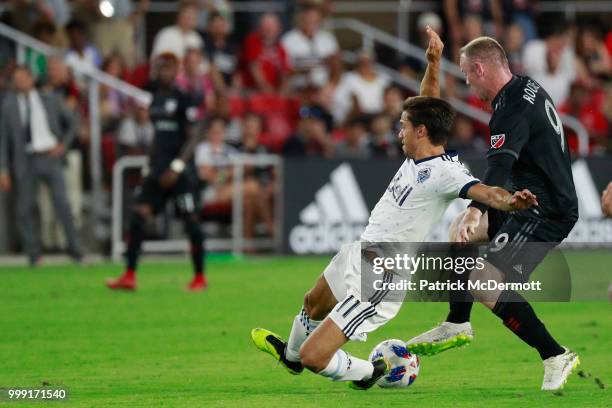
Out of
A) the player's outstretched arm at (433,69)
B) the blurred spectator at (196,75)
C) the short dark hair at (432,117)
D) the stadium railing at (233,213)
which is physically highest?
the player's outstretched arm at (433,69)

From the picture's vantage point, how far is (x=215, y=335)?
434 inches

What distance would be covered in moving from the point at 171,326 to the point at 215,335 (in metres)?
0.69

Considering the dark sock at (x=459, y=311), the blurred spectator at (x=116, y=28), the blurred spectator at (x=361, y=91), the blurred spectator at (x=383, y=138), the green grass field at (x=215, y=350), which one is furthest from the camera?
the blurred spectator at (x=361, y=91)

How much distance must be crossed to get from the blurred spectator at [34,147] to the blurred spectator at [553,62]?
319 inches

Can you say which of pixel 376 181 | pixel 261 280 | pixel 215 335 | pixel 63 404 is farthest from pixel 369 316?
pixel 376 181

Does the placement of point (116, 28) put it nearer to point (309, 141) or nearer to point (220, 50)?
point (220, 50)

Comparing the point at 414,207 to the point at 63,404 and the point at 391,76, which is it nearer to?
the point at 63,404

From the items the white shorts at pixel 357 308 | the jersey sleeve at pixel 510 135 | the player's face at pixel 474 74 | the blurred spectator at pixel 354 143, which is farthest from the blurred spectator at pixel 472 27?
the white shorts at pixel 357 308

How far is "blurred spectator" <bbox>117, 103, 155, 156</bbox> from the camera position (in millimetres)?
18500

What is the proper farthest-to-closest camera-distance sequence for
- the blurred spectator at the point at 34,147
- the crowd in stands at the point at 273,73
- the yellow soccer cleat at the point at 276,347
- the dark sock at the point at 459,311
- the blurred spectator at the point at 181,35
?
the blurred spectator at the point at 181,35
the crowd in stands at the point at 273,73
the blurred spectator at the point at 34,147
the dark sock at the point at 459,311
the yellow soccer cleat at the point at 276,347

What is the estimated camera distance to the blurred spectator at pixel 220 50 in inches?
809

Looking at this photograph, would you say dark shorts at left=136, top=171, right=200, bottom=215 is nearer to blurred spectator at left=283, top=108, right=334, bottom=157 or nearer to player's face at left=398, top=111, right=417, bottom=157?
blurred spectator at left=283, top=108, right=334, bottom=157

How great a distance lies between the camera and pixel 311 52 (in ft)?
69.4

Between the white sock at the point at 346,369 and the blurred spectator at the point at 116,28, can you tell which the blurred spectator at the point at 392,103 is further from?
the white sock at the point at 346,369
